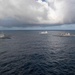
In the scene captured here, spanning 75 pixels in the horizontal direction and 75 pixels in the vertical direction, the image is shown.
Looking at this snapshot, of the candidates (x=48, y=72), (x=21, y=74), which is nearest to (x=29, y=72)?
(x=21, y=74)

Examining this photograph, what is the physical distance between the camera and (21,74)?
159ft

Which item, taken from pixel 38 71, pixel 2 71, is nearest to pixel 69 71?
pixel 38 71

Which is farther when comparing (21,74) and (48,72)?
(48,72)

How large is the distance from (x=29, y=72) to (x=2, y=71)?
34.4ft

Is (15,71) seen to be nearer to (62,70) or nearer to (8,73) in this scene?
(8,73)

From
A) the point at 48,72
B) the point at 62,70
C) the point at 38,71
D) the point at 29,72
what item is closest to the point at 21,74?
the point at 29,72

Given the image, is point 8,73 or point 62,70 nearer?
point 8,73

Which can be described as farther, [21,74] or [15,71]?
[15,71]

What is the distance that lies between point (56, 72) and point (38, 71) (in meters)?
7.08

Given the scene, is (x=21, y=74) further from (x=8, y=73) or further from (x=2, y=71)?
(x=2, y=71)

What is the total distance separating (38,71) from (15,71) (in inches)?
356

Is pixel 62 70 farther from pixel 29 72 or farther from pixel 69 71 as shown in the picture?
pixel 29 72

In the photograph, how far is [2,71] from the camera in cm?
5106

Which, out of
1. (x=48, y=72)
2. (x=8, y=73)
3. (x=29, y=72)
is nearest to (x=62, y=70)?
(x=48, y=72)
